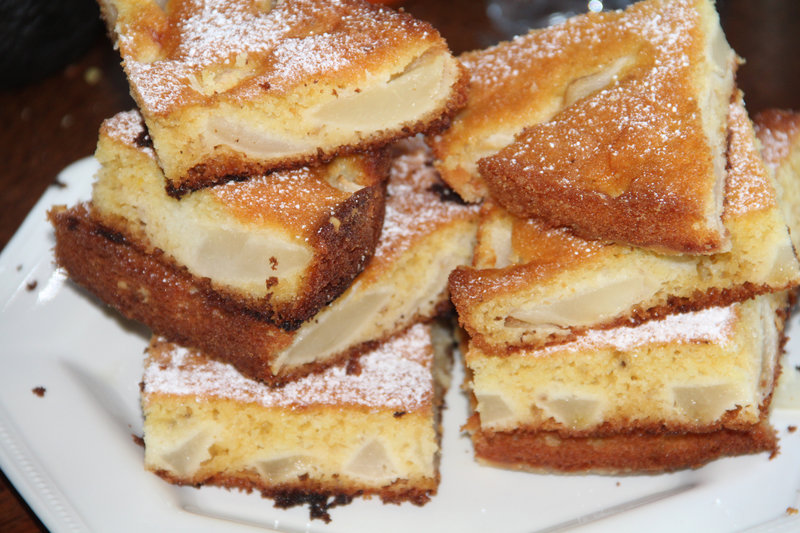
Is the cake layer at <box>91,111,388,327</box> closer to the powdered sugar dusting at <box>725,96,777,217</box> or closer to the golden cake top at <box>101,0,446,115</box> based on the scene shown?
the golden cake top at <box>101,0,446,115</box>

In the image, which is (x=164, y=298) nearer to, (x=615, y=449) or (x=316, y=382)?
(x=316, y=382)

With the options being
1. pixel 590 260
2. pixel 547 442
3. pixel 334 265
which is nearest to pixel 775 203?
pixel 590 260

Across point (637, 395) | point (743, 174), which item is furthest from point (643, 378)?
point (743, 174)

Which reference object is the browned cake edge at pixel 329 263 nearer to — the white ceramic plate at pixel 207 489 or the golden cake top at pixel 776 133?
the white ceramic plate at pixel 207 489

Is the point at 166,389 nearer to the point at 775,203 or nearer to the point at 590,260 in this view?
the point at 590,260

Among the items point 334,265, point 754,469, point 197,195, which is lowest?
point 754,469

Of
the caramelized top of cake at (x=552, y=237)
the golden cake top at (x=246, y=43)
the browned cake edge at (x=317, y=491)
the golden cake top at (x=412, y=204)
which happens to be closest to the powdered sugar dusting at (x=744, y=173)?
the caramelized top of cake at (x=552, y=237)
